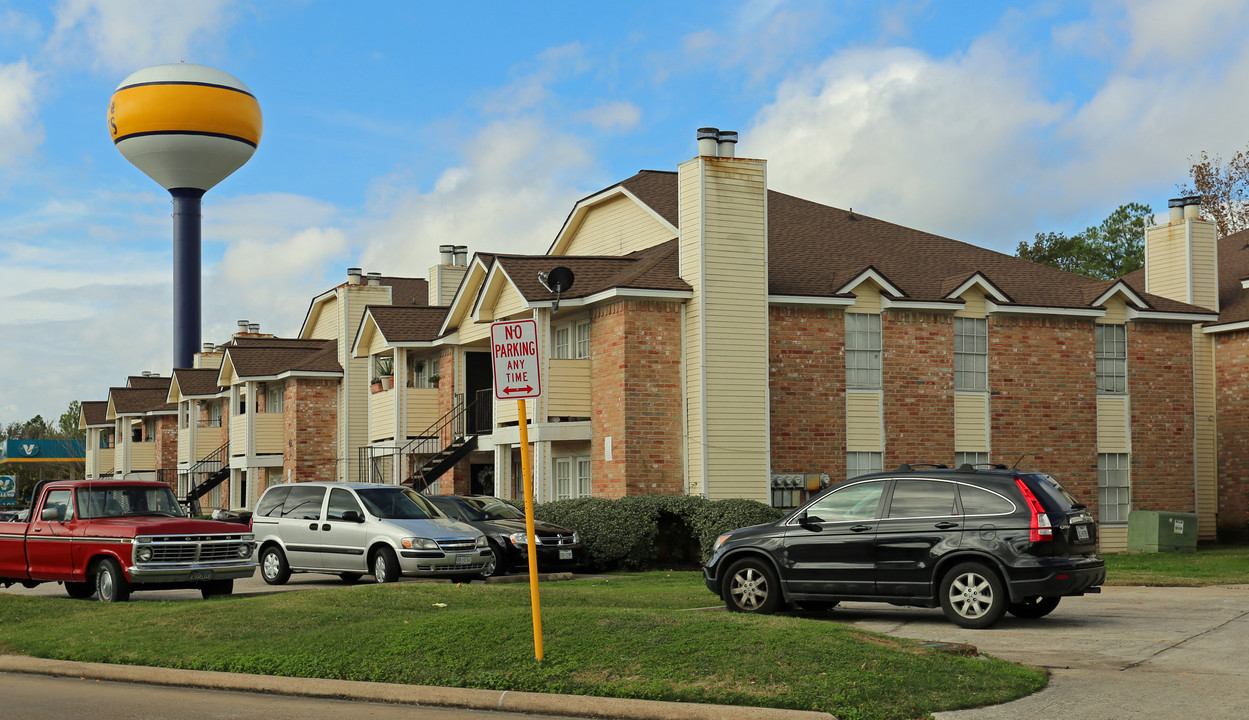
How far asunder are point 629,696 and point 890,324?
19.6 meters

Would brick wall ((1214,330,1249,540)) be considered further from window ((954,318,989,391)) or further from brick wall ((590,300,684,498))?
brick wall ((590,300,684,498))

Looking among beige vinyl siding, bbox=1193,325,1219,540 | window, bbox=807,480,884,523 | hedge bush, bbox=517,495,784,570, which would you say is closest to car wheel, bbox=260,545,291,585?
hedge bush, bbox=517,495,784,570

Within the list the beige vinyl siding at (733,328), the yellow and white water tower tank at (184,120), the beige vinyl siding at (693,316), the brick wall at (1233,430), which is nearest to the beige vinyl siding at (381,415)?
the beige vinyl siding at (693,316)

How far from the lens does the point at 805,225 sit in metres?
32.2

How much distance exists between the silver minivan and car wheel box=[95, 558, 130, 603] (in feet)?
12.2

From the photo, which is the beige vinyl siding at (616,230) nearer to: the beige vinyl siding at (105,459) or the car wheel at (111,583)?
the car wheel at (111,583)

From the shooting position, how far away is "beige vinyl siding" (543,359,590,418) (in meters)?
26.9

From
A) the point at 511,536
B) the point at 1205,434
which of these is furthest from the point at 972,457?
the point at 511,536

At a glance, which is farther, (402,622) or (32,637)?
(32,637)

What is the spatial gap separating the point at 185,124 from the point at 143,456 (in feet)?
51.6

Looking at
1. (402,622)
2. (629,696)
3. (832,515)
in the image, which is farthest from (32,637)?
(832,515)

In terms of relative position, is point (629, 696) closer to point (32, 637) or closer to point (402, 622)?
point (402, 622)

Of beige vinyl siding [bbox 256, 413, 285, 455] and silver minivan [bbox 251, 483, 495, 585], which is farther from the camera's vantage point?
beige vinyl siding [bbox 256, 413, 285, 455]

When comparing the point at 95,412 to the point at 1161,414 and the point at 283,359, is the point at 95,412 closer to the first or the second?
the point at 283,359
